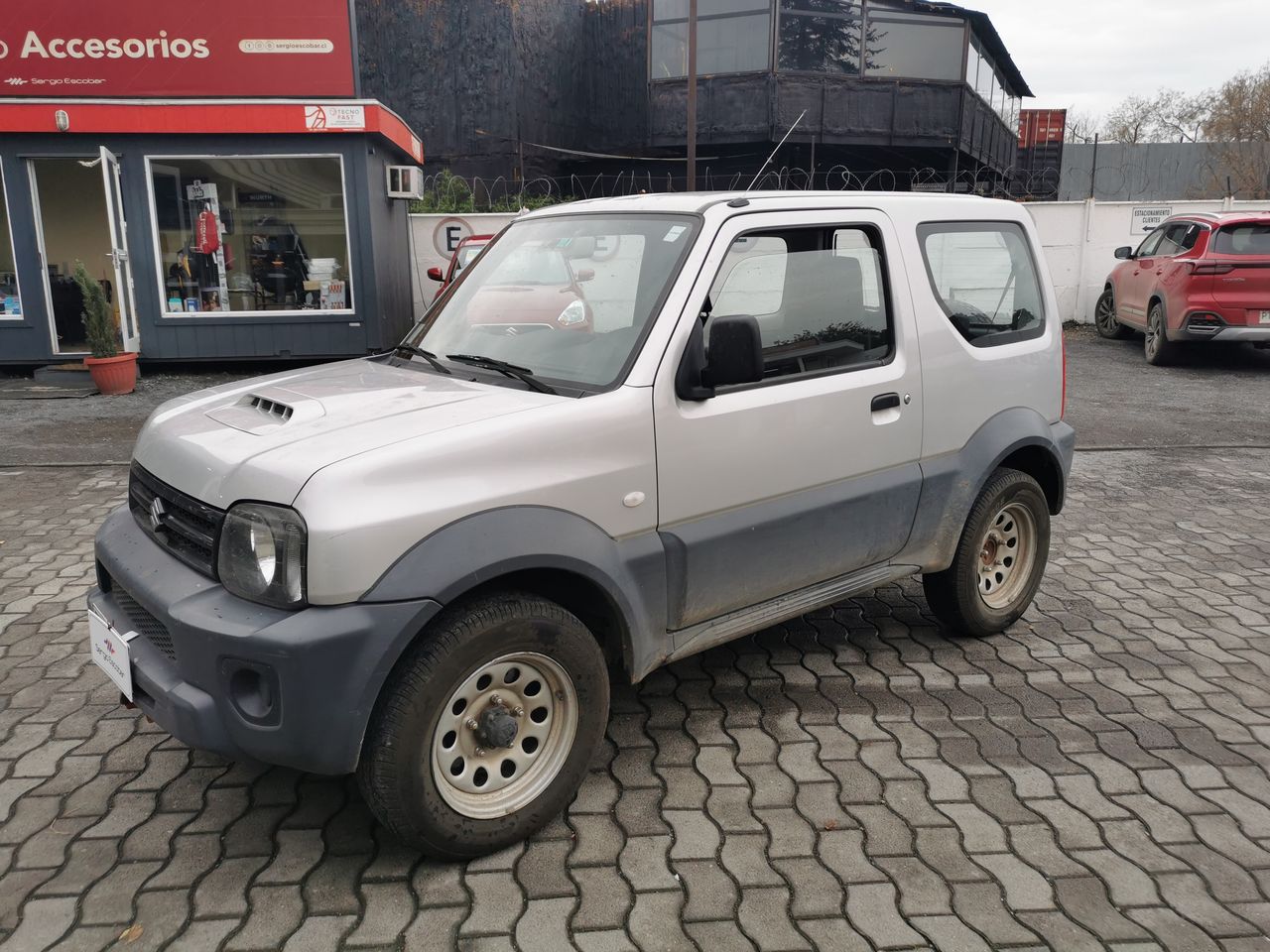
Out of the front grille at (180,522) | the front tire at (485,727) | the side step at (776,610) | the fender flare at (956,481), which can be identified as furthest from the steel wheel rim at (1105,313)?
the front grille at (180,522)

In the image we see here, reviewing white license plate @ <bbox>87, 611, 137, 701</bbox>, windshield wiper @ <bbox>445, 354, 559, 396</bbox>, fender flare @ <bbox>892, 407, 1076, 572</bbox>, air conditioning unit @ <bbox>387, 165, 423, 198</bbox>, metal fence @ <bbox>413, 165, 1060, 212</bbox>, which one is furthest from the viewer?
metal fence @ <bbox>413, 165, 1060, 212</bbox>

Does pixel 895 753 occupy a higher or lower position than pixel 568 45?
lower

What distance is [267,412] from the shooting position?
323cm

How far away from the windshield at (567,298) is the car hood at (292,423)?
21 cm

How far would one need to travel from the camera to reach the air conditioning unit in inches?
530

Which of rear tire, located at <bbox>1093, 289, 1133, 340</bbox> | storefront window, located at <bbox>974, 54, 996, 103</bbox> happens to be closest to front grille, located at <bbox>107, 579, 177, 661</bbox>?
rear tire, located at <bbox>1093, 289, 1133, 340</bbox>

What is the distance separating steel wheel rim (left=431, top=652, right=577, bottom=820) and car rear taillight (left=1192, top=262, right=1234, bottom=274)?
11785mm

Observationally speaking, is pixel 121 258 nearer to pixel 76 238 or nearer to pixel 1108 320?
pixel 76 238

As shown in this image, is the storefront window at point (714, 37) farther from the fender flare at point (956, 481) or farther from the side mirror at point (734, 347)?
the side mirror at point (734, 347)

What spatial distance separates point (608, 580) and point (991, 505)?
2.14 m

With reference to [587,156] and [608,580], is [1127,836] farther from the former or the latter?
[587,156]

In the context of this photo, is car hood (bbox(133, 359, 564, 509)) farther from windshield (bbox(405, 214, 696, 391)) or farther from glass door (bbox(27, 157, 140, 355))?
glass door (bbox(27, 157, 140, 355))

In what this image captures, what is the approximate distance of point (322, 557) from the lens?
255cm

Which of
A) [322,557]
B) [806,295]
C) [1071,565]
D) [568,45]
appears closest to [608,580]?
[322,557]
